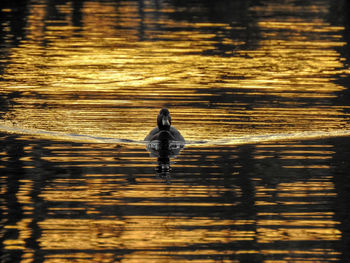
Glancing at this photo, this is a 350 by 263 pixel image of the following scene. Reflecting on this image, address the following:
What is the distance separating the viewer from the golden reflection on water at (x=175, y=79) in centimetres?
2717

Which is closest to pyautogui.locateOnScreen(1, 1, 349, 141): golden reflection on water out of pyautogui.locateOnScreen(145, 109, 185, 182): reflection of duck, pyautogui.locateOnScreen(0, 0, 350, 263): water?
pyautogui.locateOnScreen(0, 0, 350, 263): water

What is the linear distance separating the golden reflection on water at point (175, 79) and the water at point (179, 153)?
0.22 ft

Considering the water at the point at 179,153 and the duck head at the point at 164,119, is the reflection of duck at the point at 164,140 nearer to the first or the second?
the duck head at the point at 164,119

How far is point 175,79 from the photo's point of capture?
35.7 m

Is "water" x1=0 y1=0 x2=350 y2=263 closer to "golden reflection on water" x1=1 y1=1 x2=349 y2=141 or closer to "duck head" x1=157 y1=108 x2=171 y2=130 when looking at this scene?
"golden reflection on water" x1=1 y1=1 x2=349 y2=141

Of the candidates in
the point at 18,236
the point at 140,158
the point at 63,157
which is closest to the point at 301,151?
the point at 140,158

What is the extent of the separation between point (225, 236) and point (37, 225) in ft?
8.89

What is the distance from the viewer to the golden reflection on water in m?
27.2

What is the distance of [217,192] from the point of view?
19.6 meters

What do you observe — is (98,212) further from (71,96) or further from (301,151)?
(71,96)

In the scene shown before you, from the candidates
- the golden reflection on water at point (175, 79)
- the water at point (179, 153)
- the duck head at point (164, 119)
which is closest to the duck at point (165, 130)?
the duck head at point (164, 119)

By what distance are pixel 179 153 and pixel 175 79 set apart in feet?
40.5

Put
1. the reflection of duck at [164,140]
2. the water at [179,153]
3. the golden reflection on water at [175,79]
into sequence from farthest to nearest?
the golden reflection on water at [175,79]
the reflection of duck at [164,140]
the water at [179,153]

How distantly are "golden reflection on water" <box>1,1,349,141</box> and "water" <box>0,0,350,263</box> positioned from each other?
0.22 feet
